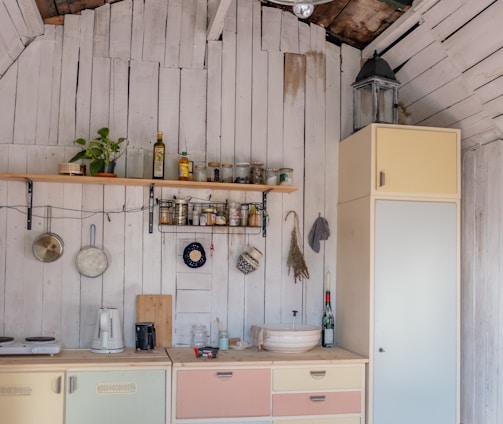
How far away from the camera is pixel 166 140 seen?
3936 mm

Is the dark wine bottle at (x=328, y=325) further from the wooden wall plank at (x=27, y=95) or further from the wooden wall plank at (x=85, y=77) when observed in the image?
the wooden wall plank at (x=27, y=95)

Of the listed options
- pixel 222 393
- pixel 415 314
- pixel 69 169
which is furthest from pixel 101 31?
pixel 415 314

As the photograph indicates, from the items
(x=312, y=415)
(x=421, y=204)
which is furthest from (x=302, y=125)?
(x=312, y=415)

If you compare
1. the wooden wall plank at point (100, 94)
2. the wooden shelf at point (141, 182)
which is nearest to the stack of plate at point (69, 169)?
the wooden shelf at point (141, 182)

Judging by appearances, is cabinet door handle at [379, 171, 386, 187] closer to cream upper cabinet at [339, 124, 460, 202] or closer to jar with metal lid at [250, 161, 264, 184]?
cream upper cabinet at [339, 124, 460, 202]

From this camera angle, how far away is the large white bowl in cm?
363

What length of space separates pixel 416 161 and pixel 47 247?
2.18 metres

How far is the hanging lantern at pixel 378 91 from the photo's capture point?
12.6 ft

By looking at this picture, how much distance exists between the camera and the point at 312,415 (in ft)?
11.5

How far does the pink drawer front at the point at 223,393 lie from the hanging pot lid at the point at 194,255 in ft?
2.35

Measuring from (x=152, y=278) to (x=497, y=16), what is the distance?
7.69 ft

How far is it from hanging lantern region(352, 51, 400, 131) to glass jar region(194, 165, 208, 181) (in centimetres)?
101

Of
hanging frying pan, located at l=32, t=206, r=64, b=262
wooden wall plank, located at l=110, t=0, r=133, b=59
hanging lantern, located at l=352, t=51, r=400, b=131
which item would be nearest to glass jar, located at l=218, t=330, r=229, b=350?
hanging frying pan, located at l=32, t=206, r=64, b=262

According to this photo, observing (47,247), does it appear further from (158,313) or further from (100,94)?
(100,94)
